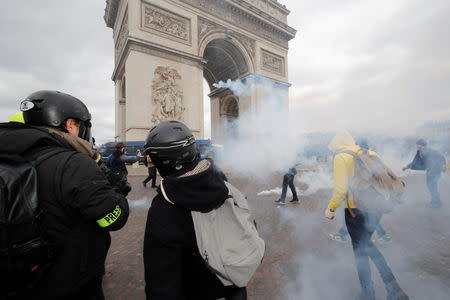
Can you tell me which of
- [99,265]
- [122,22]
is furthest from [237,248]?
[122,22]

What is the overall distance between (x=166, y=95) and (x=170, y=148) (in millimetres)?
12693

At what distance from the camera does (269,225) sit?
382 centimetres

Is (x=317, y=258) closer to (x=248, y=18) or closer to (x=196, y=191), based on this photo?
(x=196, y=191)

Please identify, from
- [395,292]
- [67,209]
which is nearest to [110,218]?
[67,209]

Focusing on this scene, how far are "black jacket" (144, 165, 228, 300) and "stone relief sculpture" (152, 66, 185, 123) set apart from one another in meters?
12.3

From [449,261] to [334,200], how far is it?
1850 mm

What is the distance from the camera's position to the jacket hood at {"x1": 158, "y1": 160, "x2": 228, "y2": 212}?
910mm

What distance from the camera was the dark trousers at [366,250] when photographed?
1.86 m

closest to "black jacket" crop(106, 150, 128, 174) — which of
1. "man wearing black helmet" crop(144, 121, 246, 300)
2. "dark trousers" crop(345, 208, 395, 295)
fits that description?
"man wearing black helmet" crop(144, 121, 246, 300)

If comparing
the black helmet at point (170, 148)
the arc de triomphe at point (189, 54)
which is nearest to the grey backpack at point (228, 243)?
the black helmet at point (170, 148)

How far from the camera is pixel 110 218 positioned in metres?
1.13

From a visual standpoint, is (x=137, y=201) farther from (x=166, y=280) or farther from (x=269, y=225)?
(x=166, y=280)

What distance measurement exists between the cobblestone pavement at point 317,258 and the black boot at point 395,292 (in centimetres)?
15

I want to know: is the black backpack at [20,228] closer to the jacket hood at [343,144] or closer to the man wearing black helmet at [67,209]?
the man wearing black helmet at [67,209]
